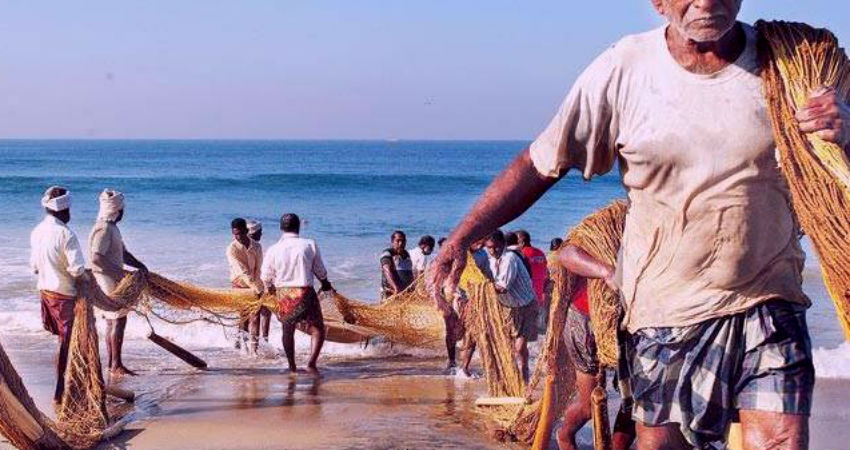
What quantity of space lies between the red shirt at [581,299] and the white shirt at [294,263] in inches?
203

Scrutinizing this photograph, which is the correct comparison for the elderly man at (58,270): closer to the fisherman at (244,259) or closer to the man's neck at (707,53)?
the fisherman at (244,259)

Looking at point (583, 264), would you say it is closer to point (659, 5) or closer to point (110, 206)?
point (659, 5)

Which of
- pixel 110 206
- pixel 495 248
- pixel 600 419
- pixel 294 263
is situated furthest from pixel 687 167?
pixel 294 263

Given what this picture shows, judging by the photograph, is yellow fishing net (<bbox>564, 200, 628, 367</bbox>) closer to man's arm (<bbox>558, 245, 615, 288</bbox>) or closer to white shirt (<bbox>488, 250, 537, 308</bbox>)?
man's arm (<bbox>558, 245, 615, 288</bbox>)

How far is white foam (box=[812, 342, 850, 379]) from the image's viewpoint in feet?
41.1

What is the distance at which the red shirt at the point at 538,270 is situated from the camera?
41.0ft

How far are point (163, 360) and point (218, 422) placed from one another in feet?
12.9

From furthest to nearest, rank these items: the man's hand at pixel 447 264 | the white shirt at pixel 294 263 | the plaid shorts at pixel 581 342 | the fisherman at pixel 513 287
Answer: the white shirt at pixel 294 263
the fisherman at pixel 513 287
the plaid shorts at pixel 581 342
the man's hand at pixel 447 264

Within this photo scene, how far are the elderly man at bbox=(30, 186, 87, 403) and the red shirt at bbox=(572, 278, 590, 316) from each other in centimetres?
404

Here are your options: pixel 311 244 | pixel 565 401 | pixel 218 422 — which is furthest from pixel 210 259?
pixel 565 401

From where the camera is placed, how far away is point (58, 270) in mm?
9664

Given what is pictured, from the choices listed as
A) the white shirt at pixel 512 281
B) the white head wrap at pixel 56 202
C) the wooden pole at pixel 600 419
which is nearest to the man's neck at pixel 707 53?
the wooden pole at pixel 600 419

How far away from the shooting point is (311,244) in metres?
12.5

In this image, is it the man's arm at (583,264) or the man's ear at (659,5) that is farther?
the man's arm at (583,264)
